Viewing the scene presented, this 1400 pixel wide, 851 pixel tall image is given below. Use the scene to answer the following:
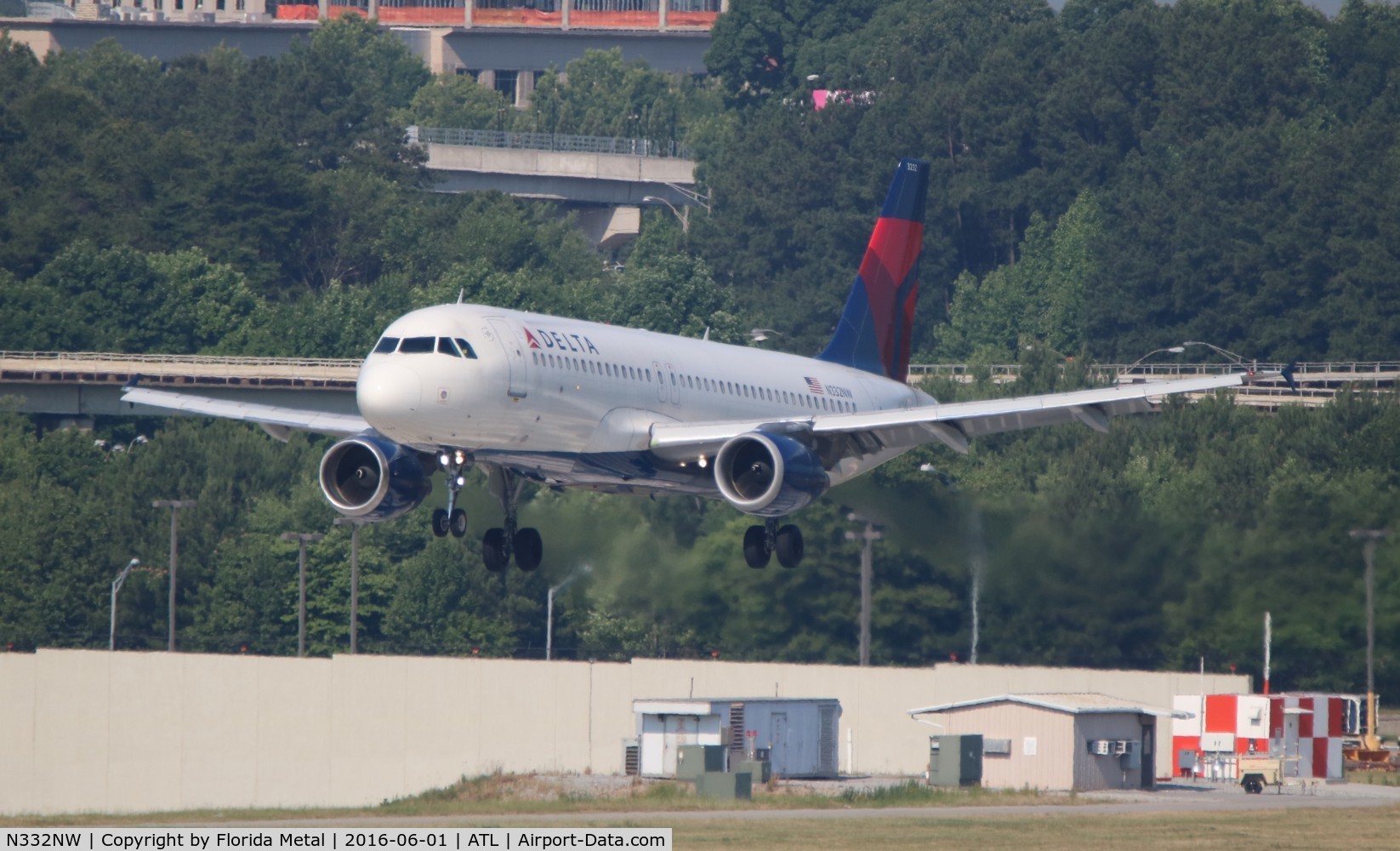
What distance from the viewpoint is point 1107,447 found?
126 metres

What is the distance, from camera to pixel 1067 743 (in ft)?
277

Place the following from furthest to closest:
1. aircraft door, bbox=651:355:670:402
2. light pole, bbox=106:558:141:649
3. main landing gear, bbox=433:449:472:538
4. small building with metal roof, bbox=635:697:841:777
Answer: light pole, bbox=106:558:141:649, small building with metal roof, bbox=635:697:841:777, aircraft door, bbox=651:355:670:402, main landing gear, bbox=433:449:472:538

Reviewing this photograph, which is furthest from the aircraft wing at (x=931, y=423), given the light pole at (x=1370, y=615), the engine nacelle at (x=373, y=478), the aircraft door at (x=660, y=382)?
the light pole at (x=1370, y=615)

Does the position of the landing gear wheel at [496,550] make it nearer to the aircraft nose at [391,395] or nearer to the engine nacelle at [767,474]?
the engine nacelle at [767,474]

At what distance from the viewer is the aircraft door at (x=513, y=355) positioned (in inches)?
2430

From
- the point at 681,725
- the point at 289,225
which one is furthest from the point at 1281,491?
the point at 289,225

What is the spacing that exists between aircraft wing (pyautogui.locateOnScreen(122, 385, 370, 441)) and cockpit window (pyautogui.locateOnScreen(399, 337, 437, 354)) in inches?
268

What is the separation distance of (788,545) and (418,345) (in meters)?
11.7

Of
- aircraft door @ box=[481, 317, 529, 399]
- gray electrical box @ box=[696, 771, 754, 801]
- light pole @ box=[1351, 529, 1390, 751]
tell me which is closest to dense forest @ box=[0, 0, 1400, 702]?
light pole @ box=[1351, 529, 1390, 751]

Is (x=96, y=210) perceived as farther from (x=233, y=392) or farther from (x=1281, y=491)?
(x=1281, y=491)

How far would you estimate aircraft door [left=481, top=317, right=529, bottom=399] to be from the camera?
61719 millimetres

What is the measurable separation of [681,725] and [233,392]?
60253mm

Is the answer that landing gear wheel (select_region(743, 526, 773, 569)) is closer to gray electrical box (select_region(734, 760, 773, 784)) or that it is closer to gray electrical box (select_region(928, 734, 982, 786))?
gray electrical box (select_region(734, 760, 773, 784))

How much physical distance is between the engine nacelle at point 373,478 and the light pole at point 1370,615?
38416 millimetres
